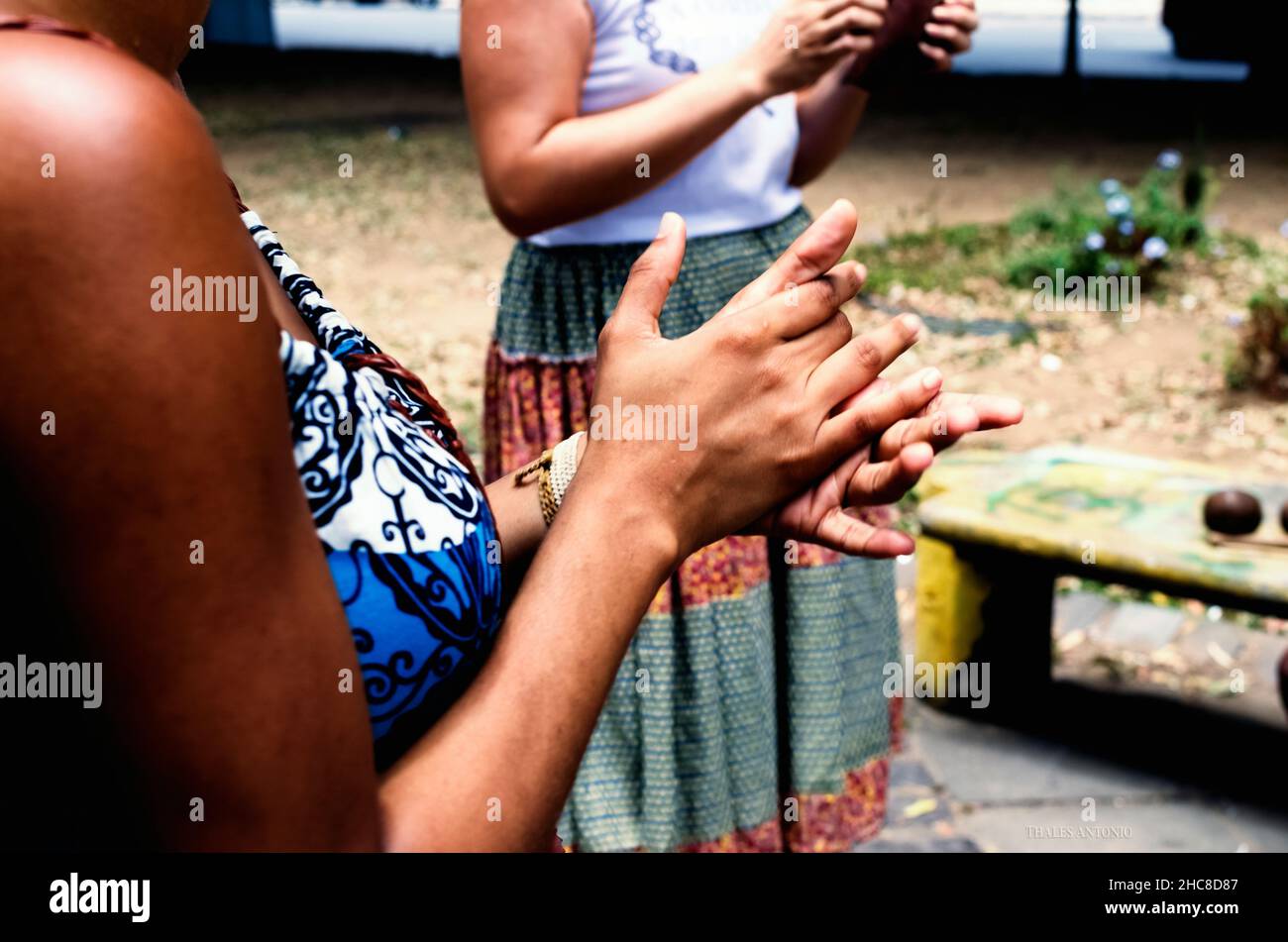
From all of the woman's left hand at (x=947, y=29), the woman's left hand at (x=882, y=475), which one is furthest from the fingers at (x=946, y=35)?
the woman's left hand at (x=882, y=475)

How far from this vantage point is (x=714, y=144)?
7.35 feet

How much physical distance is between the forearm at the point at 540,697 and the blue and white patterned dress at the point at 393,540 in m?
0.03

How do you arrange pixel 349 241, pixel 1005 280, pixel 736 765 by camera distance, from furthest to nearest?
pixel 349 241 → pixel 1005 280 → pixel 736 765

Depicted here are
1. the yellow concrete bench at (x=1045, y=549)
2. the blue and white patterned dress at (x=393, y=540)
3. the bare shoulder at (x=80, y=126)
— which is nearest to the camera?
the bare shoulder at (x=80, y=126)

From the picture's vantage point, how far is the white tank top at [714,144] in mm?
2146

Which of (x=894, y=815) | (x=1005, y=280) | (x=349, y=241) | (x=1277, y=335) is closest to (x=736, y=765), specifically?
(x=894, y=815)

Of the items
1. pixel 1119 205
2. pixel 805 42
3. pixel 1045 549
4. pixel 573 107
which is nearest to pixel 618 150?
pixel 573 107

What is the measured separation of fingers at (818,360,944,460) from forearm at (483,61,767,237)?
0.94m

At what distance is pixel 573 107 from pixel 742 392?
1.04 m

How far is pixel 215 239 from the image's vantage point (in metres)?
0.84

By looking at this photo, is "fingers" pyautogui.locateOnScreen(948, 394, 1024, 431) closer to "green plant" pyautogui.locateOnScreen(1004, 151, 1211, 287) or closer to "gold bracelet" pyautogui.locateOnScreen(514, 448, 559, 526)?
"gold bracelet" pyautogui.locateOnScreen(514, 448, 559, 526)

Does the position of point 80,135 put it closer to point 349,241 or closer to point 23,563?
point 23,563

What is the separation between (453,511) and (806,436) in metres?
0.35

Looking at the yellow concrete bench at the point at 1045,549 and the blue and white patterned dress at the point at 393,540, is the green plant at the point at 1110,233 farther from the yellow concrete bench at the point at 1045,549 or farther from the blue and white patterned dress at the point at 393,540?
the blue and white patterned dress at the point at 393,540
